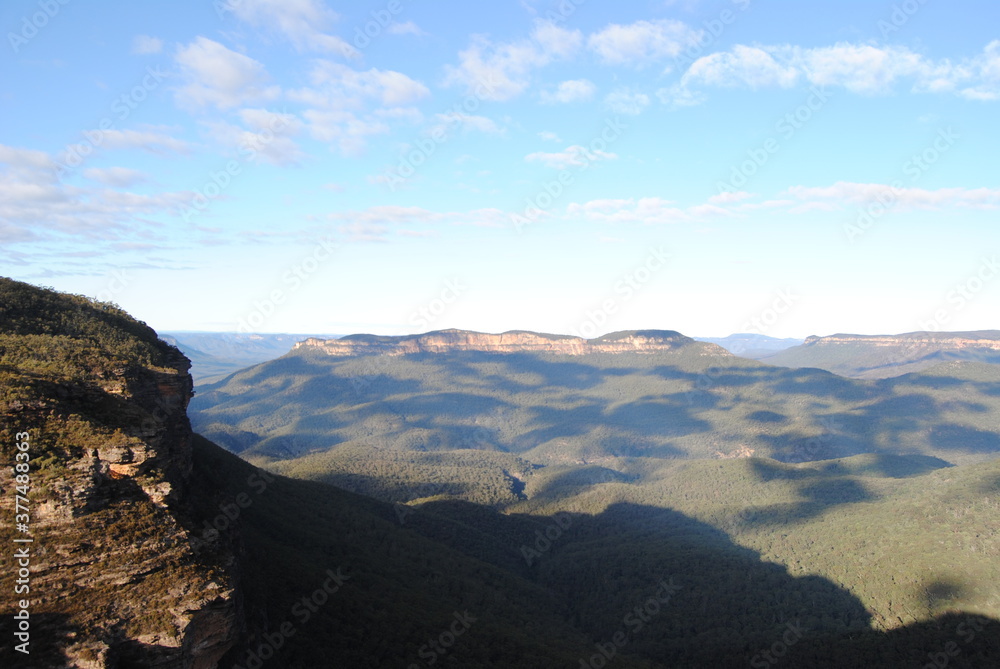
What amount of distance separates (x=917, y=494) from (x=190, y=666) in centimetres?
11729

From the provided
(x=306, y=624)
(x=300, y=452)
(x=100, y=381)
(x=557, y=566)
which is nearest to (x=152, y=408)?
(x=100, y=381)

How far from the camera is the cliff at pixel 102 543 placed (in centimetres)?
1847

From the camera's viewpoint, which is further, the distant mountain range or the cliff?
the distant mountain range

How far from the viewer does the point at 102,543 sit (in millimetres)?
20031

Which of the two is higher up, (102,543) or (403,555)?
(102,543)

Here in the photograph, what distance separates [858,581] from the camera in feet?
229

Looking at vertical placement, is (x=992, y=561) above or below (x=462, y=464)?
above

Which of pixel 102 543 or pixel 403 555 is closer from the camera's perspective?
pixel 102 543

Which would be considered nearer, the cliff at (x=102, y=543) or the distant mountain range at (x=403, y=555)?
the cliff at (x=102, y=543)

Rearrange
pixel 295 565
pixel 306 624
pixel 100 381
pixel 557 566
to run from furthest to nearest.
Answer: pixel 557 566 → pixel 295 565 → pixel 306 624 → pixel 100 381

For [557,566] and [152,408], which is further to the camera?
[557,566]

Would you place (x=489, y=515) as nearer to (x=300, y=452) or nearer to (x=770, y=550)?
(x=770, y=550)

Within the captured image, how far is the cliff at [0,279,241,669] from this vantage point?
18.5m

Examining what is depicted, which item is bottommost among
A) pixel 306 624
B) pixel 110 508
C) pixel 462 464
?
pixel 462 464
